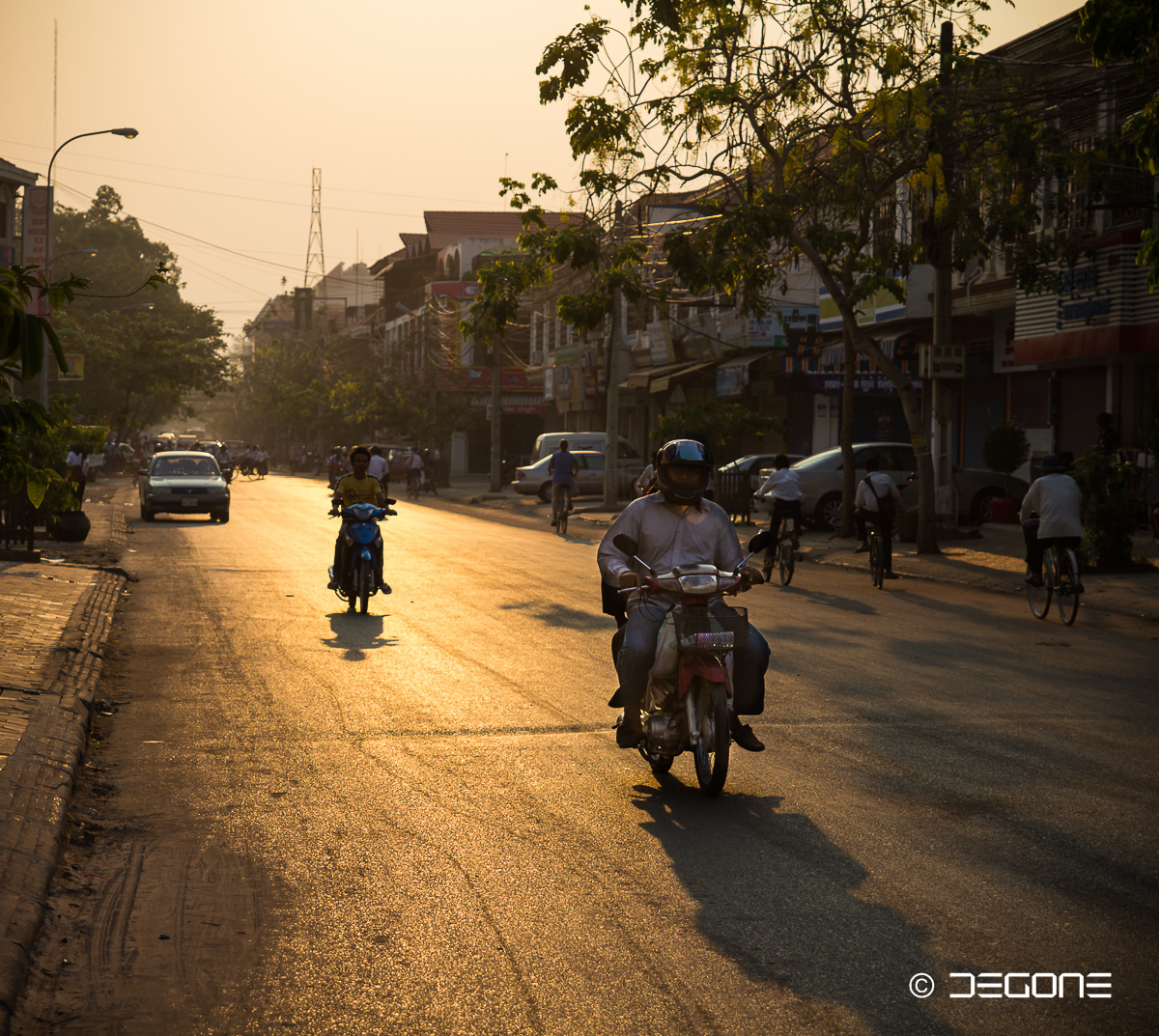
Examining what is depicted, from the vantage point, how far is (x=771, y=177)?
23188 mm

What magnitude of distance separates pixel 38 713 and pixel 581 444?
118ft

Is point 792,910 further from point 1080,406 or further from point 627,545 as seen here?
point 1080,406

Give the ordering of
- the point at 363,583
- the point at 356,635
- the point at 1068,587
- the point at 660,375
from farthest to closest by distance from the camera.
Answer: the point at 660,375, the point at 363,583, the point at 1068,587, the point at 356,635

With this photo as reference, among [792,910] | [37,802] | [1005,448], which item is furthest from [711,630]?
[1005,448]

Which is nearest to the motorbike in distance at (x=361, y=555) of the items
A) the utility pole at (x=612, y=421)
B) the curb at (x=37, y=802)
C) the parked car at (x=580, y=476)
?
the curb at (x=37, y=802)

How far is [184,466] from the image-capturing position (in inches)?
1238

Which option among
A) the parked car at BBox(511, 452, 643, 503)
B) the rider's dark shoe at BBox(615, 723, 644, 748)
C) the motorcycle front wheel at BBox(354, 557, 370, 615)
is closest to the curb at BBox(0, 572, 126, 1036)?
the rider's dark shoe at BBox(615, 723, 644, 748)

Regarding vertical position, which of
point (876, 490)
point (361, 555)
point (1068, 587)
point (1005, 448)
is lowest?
point (1068, 587)

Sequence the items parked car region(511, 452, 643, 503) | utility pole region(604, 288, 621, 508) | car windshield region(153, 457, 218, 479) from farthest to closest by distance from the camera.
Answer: parked car region(511, 452, 643, 503) < utility pole region(604, 288, 621, 508) < car windshield region(153, 457, 218, 479)

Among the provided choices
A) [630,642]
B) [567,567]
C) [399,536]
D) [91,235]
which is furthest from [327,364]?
[630,642]

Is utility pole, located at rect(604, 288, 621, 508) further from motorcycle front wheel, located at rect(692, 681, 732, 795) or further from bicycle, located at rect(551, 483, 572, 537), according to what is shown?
motorcycle front wheel, located at rect(692, 681, 732, 795)

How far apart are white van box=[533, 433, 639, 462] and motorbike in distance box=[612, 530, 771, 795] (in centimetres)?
3431

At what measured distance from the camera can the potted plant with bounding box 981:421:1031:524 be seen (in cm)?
2508

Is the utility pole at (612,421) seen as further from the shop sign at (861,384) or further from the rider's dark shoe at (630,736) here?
the rider's dark shoe at (630,736)
